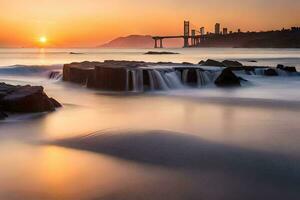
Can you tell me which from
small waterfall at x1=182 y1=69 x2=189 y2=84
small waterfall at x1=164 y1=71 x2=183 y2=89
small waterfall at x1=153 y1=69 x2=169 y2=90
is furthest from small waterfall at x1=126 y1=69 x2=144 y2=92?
small waterfall at x1=182 y1=69 x2=189 y2=84

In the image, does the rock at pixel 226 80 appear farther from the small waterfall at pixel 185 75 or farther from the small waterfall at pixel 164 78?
the small waterfall at pixel 185 75

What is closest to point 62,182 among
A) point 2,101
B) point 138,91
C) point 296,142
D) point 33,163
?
point 33,163

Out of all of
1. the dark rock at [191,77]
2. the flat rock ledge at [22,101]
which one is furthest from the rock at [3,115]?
the dark rock at [191,77]

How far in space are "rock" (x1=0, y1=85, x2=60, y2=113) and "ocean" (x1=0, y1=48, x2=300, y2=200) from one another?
0.95 ft

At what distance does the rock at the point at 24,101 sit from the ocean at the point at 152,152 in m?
0.29

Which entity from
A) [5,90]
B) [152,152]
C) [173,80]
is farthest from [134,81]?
[152,152]

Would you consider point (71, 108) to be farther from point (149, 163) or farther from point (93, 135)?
point (149, 163)

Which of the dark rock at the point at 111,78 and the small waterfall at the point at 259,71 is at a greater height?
the dark rock at the point at 111,78

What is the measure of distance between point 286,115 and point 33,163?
22.5ft

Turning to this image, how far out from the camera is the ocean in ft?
15.2

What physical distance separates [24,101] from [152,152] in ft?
14.1

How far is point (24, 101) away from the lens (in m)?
9.62

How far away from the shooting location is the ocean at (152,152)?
463cm

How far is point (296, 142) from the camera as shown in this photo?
711cm
